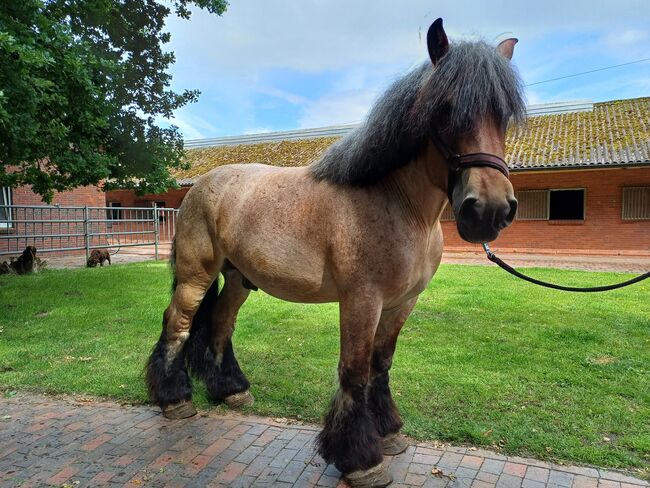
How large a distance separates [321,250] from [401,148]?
2.23ft

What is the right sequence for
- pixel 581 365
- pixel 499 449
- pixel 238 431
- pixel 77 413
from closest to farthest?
pixel 499 449, pixel 238 431, pixel 77 413, pixel 581 365

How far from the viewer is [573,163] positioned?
13.1 m

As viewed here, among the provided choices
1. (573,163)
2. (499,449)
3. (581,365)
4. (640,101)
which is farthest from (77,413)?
(640,101)

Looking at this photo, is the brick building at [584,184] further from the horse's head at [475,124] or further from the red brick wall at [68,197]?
the red brick wall at [68,197]

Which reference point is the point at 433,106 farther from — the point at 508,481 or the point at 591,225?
the point at 591,225

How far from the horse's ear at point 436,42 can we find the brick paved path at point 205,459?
85.5 inches

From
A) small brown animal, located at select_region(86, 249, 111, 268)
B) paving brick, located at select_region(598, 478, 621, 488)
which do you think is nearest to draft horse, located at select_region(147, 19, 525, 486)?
paving brick, located at select_region(598, 478, 621, 488)

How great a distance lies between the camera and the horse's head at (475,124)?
5.66 ft

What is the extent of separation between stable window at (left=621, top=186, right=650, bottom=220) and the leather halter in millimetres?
14977

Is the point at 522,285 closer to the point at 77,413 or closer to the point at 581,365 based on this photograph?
the point at 581,365

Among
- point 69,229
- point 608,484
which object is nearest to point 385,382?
point 608,484

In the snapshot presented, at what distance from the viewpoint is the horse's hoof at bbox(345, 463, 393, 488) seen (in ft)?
7.46

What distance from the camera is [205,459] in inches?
103

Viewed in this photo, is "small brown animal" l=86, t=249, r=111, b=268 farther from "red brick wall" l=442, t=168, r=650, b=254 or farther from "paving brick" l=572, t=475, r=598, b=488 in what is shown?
"red brick wall" l=442, t=168, r=650, b=254
